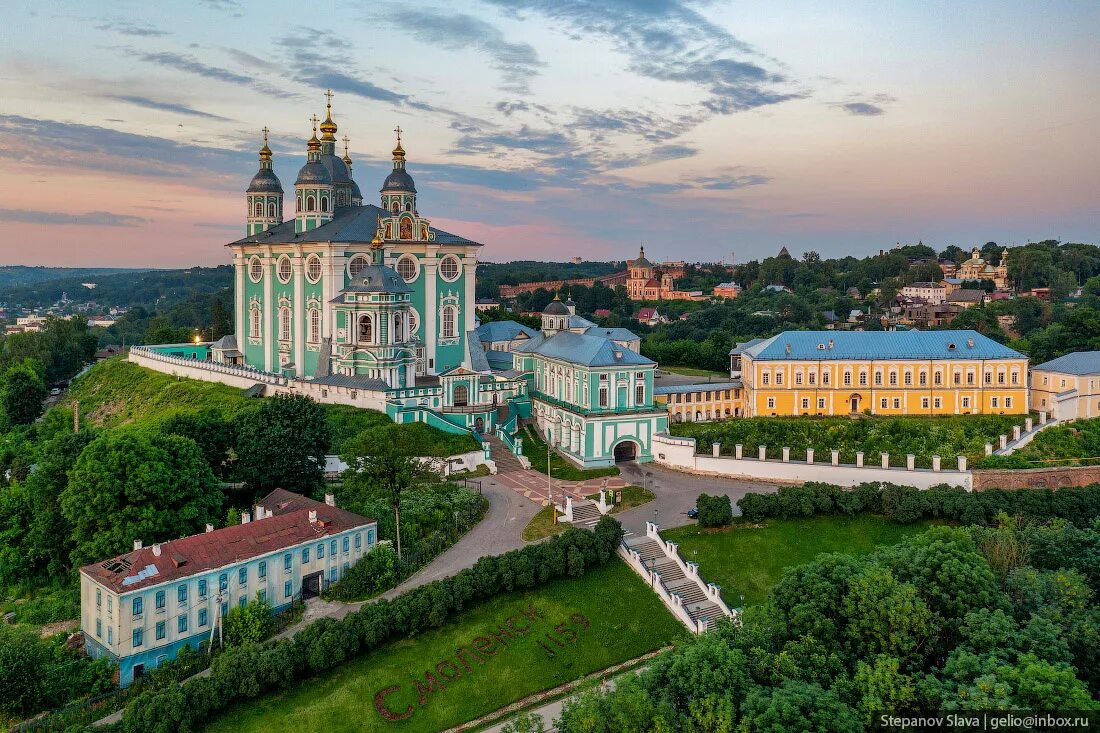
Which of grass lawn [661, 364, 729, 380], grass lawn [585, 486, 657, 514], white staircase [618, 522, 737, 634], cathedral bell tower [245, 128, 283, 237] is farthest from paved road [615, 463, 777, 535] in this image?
cathedral bell tower [245, 128, 283, 237]

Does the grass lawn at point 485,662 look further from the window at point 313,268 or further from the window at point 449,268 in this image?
the window at point 313,268

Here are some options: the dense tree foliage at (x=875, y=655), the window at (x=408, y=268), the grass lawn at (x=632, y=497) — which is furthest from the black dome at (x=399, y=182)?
the dense tree foliage at (x=875, y=655)

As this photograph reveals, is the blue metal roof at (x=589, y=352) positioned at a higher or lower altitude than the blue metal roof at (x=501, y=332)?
lower

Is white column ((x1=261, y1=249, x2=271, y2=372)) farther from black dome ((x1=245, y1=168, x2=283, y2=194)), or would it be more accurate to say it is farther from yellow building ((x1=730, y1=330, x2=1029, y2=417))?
yellow building ((x1=730, y1=330, x2=1029, y2=417))

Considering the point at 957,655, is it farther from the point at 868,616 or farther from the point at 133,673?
the point at 133,673

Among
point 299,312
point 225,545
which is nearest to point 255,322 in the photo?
point 299,312

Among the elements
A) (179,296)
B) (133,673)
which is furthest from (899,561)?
(179,296)
